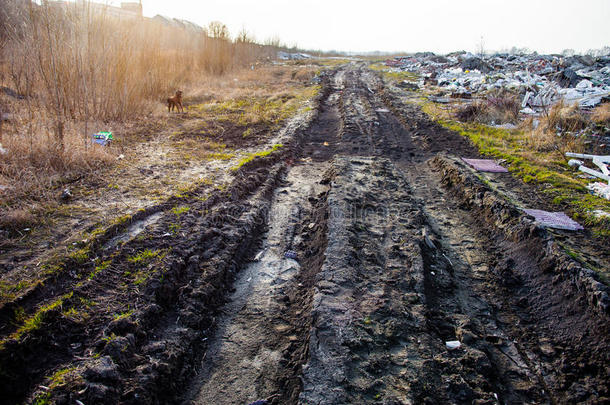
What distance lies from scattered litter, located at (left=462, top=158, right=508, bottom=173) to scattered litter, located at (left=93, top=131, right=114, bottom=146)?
21.3 ft

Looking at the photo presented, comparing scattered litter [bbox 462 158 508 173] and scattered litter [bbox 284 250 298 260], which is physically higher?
scattered litter [bbox 462 158 508 173]

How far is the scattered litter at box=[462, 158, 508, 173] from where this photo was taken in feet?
18.9

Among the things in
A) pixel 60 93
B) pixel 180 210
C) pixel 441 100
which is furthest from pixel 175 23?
pixel 180 210

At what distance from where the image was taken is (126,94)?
7.07m

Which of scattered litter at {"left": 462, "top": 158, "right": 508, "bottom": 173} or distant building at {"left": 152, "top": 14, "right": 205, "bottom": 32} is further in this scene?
distant building at {"left": 152, "top": 14, "right": 205, "bottom": 32}

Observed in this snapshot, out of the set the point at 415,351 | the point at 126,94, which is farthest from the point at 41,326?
the point at 126,94

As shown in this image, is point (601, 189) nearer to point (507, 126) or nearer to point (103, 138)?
point (507, 126)

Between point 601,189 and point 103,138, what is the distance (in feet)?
26.5

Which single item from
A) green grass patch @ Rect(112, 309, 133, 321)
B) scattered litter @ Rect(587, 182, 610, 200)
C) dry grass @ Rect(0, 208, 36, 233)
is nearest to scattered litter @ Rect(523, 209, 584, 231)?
scattered litter @ Rect(587, 182, 610, 200)

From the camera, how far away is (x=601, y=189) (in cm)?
490

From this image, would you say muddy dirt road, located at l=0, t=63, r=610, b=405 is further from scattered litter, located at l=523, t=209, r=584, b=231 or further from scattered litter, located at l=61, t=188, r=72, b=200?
scattered litter, located at l=61, t=188, r=72, b=200

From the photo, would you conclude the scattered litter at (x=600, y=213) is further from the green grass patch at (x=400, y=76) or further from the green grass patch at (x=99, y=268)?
the green grass patch at (x=400, y=76)

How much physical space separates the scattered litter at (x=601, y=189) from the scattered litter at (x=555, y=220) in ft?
3.47

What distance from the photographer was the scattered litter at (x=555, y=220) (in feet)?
12.9
